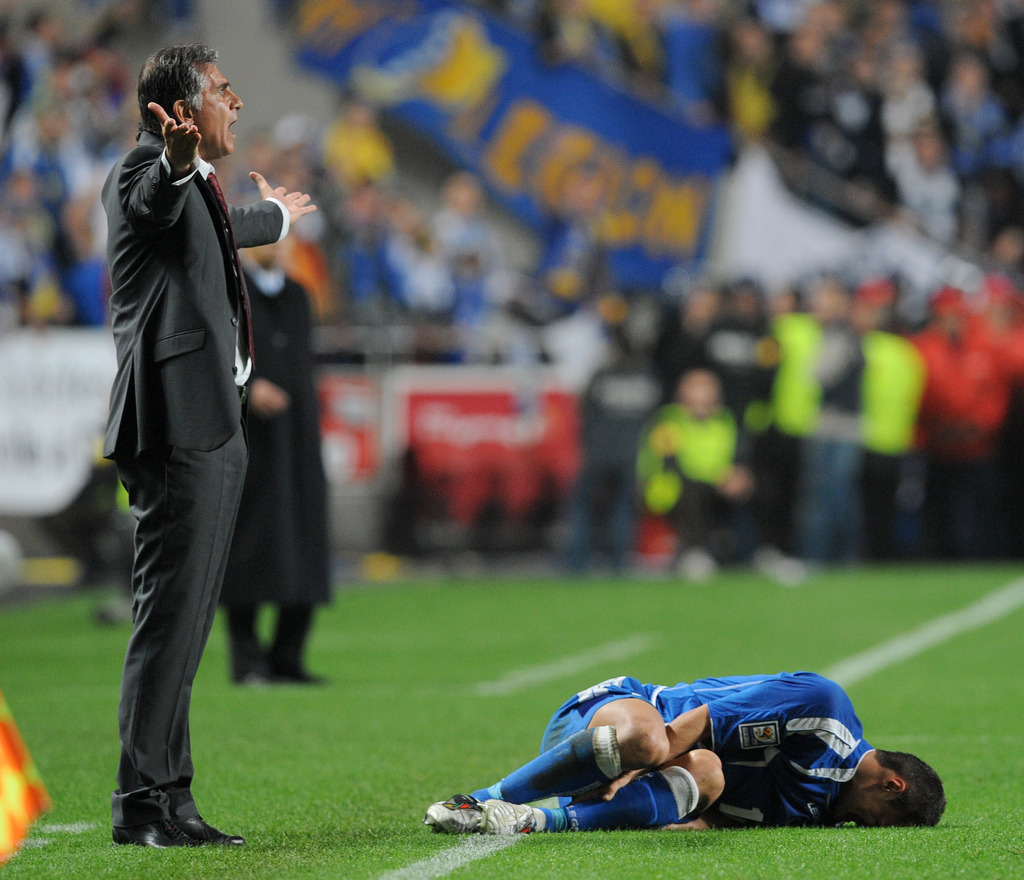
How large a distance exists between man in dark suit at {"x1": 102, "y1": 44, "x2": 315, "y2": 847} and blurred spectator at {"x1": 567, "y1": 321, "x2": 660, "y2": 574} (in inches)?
414

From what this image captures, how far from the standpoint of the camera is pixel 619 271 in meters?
18.7

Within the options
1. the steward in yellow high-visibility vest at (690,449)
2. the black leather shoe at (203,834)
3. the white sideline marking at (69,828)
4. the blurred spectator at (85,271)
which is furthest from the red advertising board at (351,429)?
the black leather shoe at (203,834)

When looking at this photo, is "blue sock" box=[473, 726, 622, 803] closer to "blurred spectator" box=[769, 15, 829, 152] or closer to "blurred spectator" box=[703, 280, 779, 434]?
"blurred spectator" box=[703, 280, 779, 434]

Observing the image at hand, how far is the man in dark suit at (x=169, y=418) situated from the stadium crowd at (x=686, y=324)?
9.53 meters

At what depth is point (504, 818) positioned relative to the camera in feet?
14.3

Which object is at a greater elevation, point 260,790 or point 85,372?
point 85,372

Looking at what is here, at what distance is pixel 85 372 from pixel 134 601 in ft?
33.7

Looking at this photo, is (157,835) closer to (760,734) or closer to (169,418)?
(169,418)

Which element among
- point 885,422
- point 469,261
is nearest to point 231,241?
point 885,422

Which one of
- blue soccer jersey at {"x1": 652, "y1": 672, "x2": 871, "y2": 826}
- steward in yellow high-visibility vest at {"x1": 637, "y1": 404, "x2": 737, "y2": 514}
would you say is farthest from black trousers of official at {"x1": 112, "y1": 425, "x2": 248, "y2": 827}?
steward in yellow high-visibility vest at {"x1": 637, "y1": 404, "x2": 737, "y2": 514}

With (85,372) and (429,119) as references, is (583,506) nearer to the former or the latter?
(85,372)

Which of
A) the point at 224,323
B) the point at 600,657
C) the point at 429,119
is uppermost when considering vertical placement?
the point at 429,119

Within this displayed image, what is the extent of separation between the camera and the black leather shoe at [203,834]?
13.6 feet

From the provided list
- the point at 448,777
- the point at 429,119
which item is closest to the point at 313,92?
the point at 429,119
